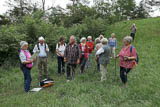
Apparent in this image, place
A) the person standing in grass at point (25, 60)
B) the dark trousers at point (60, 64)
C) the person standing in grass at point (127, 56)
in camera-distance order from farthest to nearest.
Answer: the dark trousers at point (60, 64) → the person standing in grass at point (25, 60) → the person standing in grass at point (127, 56)

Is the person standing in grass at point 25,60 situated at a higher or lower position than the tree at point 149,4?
lower

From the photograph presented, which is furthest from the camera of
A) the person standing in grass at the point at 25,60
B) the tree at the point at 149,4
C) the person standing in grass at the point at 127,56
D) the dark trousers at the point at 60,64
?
the tree at the point at 149,4

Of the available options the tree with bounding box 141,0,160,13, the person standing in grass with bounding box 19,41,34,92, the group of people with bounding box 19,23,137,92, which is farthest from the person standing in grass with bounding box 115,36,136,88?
the tree with bounding box 141,0,160,13

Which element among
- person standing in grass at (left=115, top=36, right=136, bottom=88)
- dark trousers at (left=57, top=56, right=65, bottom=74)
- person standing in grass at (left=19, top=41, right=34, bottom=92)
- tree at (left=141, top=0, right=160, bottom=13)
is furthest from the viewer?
tree at (left=141, top=0, right=160, bottom=13)

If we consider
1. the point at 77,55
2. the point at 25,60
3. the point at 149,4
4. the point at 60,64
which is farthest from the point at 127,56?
the point at 149,4

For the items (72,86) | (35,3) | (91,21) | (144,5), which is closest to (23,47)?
(72,86)

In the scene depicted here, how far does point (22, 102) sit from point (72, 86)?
5.24ft

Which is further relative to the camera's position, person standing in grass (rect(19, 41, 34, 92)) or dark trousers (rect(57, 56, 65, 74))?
dark trousers (rect(57, 56, 65, 74))

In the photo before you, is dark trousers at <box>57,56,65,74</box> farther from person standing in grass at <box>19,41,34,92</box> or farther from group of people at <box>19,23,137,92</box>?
person standing in grass at <box>19,41,34,92</box>

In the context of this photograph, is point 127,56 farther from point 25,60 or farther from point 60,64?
point 60,64

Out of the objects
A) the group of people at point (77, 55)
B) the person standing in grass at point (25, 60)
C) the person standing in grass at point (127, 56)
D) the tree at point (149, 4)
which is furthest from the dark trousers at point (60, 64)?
the tree at point (149, 4)

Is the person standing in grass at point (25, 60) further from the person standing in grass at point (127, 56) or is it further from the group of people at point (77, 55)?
the person standing in grass at point (127, 56)

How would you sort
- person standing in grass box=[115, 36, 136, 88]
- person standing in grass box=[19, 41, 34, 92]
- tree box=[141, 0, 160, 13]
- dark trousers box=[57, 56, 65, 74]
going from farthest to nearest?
tree box=[141, 0, 160, 13] → dark trousers box=[57, 56, 65, 74] → person standing in grass box=[19, 41, 34, 92] → person standing in grass box=[115, 36, 136, 88]

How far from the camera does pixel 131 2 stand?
36.8 m
